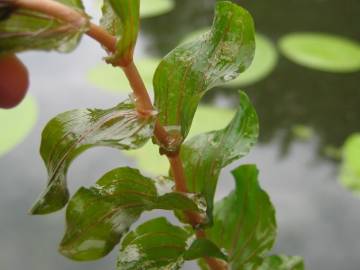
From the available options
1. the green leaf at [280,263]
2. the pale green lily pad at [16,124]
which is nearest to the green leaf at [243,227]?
the green leaf at [280,263]

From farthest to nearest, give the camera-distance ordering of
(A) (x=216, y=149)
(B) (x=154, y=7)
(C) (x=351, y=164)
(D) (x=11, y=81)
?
1. (B) (x=154, y=7)
2. (C) (x=351, y=164)
3. (A) (x=216, y=149)
4. (D) (x=11, y=81)

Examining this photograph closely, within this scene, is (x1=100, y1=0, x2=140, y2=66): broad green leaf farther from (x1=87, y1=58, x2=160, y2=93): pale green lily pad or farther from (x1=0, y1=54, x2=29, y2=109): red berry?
(x1=87, y1=58, x2=160, y2=93): pale green lily pad

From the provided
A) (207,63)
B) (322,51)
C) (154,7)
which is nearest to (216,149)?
(207,63)

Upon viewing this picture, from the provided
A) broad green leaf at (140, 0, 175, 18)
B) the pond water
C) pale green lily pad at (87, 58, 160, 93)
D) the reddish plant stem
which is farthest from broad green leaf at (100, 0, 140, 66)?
broad green leaf at (140, 0, 175, 18)

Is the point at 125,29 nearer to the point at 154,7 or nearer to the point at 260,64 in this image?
the point at 260,64

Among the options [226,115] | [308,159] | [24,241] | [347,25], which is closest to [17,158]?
[24,241]

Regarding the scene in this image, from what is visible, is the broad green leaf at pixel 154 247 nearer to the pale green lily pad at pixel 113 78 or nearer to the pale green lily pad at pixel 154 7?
the pale green lily pad at pixel 113 78
